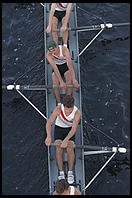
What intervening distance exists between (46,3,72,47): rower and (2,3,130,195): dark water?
3.77 feet

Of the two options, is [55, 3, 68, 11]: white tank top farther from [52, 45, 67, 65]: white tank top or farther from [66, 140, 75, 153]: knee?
[66, 140, 75, 153]: knee

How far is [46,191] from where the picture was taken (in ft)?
24.5

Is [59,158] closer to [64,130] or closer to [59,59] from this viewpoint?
[64,130]

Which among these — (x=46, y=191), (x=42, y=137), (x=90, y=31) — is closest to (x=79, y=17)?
(x=90, y=31)

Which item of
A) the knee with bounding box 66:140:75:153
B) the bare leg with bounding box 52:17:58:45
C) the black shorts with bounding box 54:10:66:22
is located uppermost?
the black shorts with bounding box 54:10:66:22

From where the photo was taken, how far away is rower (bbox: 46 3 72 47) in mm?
8867

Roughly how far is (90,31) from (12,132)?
4.13 meters

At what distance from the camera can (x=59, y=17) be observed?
940 cm

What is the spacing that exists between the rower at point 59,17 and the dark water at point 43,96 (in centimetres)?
115

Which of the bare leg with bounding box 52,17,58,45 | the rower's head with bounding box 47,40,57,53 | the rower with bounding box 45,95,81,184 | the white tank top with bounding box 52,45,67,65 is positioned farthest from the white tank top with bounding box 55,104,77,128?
the bare leg with bounding box 52,17,58,45

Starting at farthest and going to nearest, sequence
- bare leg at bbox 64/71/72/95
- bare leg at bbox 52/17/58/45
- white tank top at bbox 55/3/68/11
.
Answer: white tank top at bbox 55/3/68/11 → bare leg at bbox 52/17/58/45 → bare leg at bbox 64/71/72/95

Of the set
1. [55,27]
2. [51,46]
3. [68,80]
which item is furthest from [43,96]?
[51,46]

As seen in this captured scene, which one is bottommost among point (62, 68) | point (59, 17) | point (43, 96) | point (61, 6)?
point (43, 96)

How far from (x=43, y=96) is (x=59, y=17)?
2.27 meters
